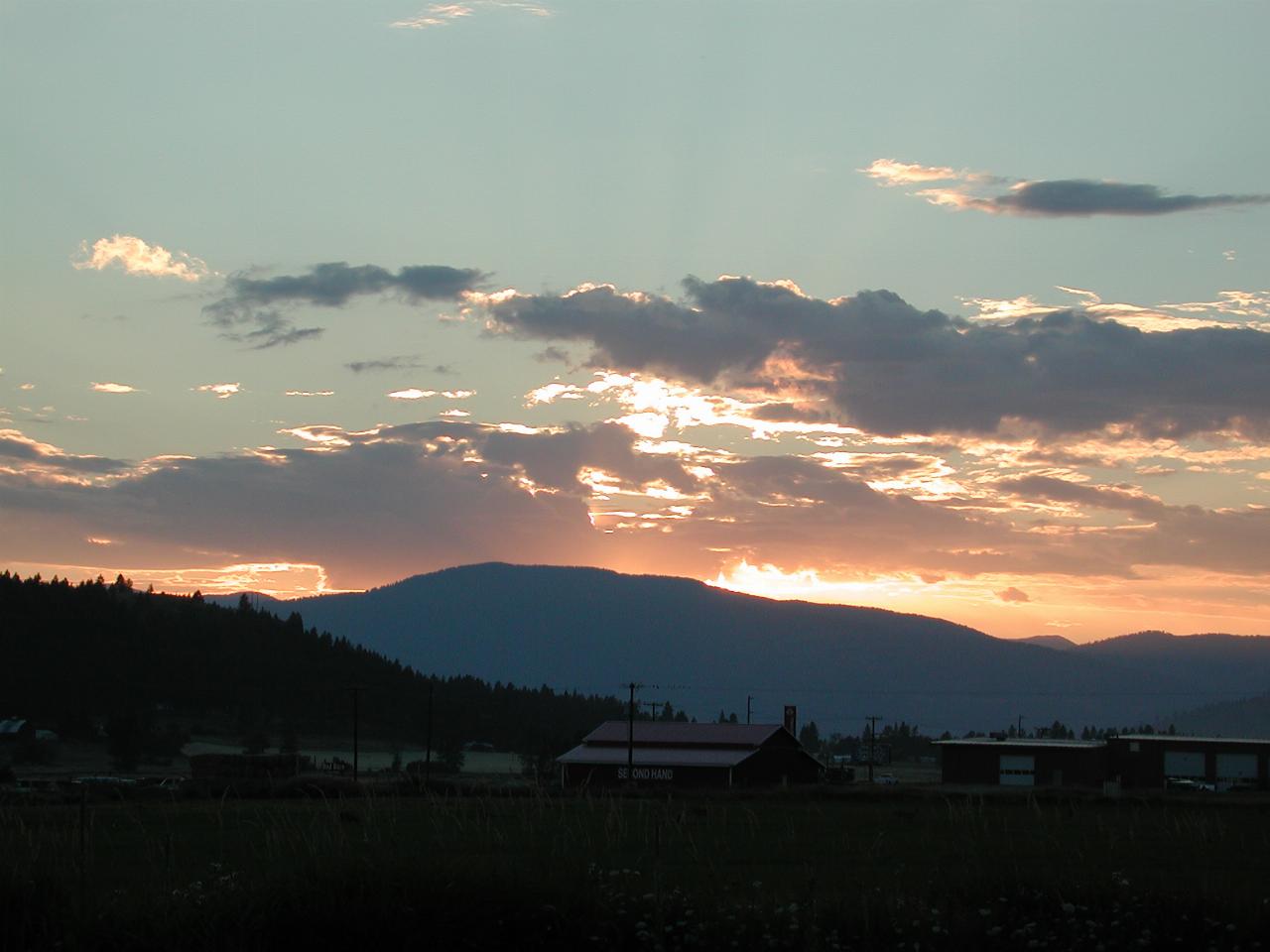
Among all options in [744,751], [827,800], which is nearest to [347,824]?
[827,800]

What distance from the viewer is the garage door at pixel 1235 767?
102 m

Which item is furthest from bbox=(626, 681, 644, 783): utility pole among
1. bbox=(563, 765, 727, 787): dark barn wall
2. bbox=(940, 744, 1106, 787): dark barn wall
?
bbox=(940, 744, 1106, 787): dark barn wall

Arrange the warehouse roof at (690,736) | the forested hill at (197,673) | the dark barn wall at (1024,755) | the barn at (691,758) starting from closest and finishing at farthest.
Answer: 1. the barn at (691,758)
2. the warehouse roof at (690,736)
3. the dark barn wall at (1024,755)
4. the forested hill at (197,673)

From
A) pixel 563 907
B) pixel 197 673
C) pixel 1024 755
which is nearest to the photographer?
pixel 563 907

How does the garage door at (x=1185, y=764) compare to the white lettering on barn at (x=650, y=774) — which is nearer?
the white lettering on barn at (x=650, y=774)

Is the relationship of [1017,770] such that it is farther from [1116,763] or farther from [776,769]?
[776,769]

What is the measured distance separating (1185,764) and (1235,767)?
340 centimetres

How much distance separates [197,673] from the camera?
424 ft

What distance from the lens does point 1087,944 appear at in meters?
15.7

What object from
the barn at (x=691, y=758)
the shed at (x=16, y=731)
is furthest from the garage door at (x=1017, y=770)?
the shed at (x=16, y=731)

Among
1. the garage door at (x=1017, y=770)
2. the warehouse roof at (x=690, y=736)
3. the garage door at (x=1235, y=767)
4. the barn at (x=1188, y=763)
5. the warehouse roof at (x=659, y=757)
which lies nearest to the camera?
the warehouse roof at (x=659, y=757)

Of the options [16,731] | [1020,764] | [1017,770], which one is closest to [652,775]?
[1017,770]

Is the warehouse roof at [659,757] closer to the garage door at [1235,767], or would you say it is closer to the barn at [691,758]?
the barn at [691,758]

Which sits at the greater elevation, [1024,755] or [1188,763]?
[1024,755]
